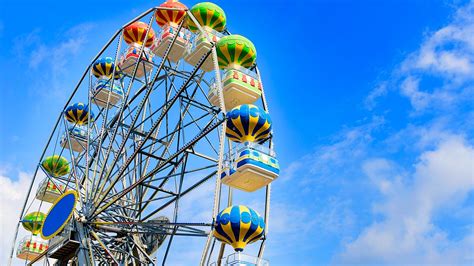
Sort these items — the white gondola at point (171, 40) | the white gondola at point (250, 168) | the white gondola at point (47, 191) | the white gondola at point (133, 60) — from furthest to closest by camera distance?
the white gondola at point (47, 191)
the white gondola at point (133, 60)
the white gondola at point (171, 40)
the white gondola at point (250, 168)

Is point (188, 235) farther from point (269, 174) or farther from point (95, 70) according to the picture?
point (95, 70)

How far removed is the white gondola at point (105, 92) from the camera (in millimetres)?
24086

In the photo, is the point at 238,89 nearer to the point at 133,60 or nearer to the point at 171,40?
the point at 171,40

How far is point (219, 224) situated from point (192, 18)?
8.51m

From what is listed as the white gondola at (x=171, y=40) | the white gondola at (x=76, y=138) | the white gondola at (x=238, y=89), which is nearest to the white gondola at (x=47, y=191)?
the white gondola at (x=76, y=138)

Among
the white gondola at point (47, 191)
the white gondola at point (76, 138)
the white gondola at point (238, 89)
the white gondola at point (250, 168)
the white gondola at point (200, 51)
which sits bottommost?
the white gondola at point (250, 168)

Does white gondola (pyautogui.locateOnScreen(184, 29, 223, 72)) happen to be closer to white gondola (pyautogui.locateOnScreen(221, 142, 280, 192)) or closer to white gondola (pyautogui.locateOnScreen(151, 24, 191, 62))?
white gondola (pyautogui.locateOnScreen(151, 24, 191, 62))

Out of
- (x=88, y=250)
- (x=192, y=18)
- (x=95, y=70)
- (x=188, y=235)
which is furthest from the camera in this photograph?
(x=95, y=70)

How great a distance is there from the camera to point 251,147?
1578 centimetres

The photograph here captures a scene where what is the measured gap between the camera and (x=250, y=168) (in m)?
15.3

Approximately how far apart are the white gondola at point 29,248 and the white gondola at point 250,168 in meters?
14.0

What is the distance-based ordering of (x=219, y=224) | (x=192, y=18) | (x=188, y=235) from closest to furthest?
(x=219, y=224) → (x=188, y=235) → (x=192, y=18)

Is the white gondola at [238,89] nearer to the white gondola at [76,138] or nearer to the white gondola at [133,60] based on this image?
the white gondola at [133,60]

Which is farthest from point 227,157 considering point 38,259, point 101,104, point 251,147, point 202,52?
point 101,104
